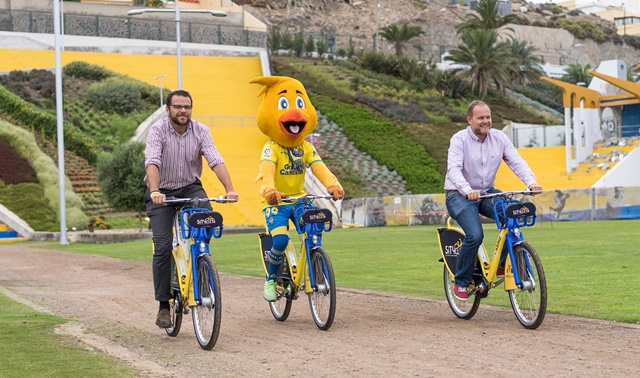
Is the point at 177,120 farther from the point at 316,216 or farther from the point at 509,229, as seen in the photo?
the point at 509,229

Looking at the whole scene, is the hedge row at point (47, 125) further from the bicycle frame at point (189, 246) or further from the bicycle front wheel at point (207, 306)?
the bicycle front wheel at point (207, 306)

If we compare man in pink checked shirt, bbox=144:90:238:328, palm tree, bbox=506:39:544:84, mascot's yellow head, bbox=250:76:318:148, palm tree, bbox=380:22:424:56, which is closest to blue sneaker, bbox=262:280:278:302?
man in pink checked shirt, bbox=144:90:238:328

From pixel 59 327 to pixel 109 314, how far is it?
4.75 feet

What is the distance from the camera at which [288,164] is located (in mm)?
11305

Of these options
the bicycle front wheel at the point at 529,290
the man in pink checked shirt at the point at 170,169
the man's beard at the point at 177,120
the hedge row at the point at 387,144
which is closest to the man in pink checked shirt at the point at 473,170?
the bicycle front wheel at the point at 529,290

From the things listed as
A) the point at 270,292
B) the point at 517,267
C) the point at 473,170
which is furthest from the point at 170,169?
the point at 517,267

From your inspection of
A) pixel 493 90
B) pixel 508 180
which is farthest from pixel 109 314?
pixel 493 90

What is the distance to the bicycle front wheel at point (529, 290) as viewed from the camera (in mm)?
9727

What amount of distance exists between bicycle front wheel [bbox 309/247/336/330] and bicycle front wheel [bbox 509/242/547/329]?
5.40 ft

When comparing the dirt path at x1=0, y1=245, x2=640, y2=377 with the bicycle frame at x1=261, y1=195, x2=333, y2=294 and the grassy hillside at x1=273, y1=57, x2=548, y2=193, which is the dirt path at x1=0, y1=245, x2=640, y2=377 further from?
the grassy hillside at x1=273, y1=57, x2=548, y2=193

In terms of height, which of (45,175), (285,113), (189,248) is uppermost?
(285,113)

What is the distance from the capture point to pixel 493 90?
7969cm

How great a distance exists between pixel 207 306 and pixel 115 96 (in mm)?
52592

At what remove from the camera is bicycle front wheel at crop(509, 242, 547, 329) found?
31.9 ft
